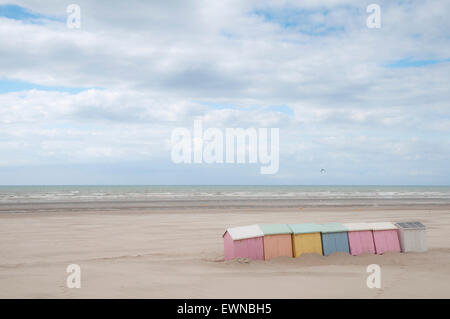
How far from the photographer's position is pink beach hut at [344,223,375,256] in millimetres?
8945

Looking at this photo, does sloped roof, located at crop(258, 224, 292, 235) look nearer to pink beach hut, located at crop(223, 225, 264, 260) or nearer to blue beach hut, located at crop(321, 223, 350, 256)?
pink beach hut, located at crop(223, 225, 264, 260)

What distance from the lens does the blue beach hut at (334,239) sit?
879 centimetres

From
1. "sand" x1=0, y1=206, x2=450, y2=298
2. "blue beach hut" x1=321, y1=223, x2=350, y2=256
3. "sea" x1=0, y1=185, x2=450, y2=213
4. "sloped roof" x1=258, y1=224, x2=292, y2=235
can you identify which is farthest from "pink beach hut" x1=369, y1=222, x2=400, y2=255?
"sea" x1=0, y1=185, x2=450, y2=213

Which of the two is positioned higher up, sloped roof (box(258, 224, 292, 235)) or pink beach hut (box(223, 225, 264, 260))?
sloped roof (box(258, 224, 292, 235))

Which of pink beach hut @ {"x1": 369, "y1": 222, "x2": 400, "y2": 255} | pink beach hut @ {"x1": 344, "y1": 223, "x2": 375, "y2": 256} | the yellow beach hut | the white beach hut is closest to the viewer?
the yellow beach hut

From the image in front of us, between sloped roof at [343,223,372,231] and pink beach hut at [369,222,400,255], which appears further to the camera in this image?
pink beach hut at [369,222,400,255]

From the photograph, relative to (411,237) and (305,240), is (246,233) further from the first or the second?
(411,237)

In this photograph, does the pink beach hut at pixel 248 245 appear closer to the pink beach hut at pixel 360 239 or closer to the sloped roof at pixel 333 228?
the sloped roof at pixel 333 228

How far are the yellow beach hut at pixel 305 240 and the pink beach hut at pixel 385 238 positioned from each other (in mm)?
1639

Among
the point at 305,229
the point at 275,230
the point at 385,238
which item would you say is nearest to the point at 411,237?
the point at 385,238

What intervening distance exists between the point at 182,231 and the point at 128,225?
3.98 metres

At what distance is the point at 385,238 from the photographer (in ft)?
30.3

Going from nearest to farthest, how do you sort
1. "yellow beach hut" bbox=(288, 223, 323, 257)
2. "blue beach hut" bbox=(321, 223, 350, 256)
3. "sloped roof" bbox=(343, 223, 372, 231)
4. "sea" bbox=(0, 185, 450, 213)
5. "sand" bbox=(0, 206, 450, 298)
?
1. "sand" bbox=(0, 206, 450, 298)
2. "yellow beach hut" bbox=(288, 223, 323, 257)
3. "blue beach hut" bbox=(321, 223, 350, 256)
4. "sloped roof" bbox=(343, 223, 372, 231)
5. "sea" bbox=(0, 185, 450, 213)

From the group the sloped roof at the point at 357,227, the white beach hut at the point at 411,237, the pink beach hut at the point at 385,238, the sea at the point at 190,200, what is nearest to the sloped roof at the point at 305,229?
the sloped roof at the point at 357,227
